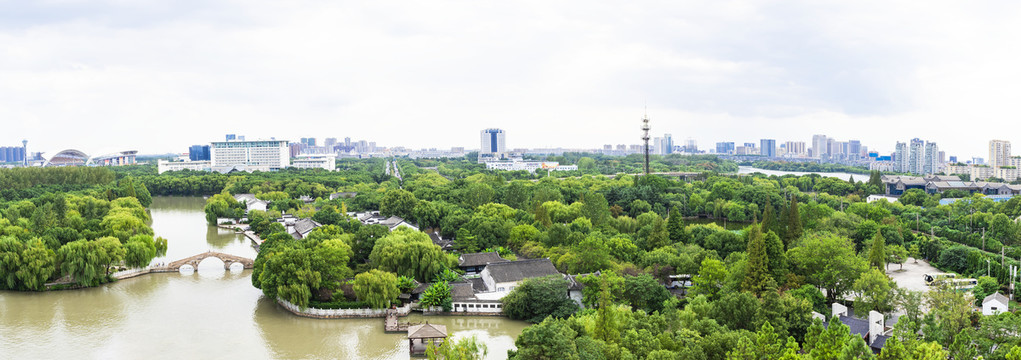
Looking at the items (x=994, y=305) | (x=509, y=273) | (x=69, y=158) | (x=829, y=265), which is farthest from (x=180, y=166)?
(x=994, y=305)

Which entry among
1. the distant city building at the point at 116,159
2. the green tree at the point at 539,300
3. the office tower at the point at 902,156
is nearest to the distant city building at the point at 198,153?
the distant city building at the point at 116,159

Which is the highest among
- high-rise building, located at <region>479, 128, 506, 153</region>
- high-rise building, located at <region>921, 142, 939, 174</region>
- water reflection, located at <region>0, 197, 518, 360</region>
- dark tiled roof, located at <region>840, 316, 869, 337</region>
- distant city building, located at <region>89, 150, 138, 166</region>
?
high-rise building, located at <region>479, 128, 506, 153</region>

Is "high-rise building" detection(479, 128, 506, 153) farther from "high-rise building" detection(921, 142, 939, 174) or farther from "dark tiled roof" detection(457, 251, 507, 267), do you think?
"dark tiled roof" detection(457, 251, 507, 267)

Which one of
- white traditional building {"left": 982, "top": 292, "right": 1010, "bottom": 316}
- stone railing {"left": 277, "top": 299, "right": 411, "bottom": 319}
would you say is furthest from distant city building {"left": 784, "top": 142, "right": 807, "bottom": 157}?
stone railing {"left": 277, "top": 299, "right": 411, "bottom": 319}

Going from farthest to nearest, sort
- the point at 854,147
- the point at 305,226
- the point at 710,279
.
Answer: the point at 854,147, the point at 305,226, the point at 710,279

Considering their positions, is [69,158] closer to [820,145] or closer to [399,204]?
[399,204]

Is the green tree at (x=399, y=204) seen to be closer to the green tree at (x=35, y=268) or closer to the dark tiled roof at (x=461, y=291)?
the dark tiled roof at (x=461, y=291)
